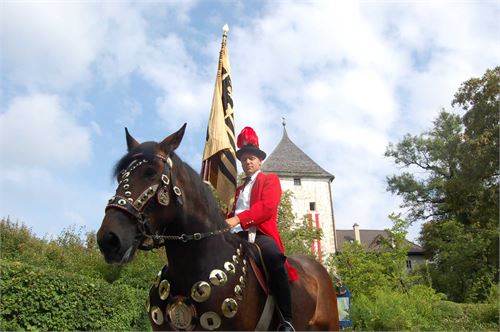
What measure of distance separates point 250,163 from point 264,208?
68 centimetres

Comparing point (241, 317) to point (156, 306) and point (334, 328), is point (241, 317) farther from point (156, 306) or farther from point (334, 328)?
point (334, 328)

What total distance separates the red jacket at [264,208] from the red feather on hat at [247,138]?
406 mm

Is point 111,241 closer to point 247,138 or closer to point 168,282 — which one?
point 168,282

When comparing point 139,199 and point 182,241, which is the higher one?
point 139,199

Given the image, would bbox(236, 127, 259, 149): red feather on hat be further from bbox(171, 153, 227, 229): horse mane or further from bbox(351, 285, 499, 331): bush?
bbox(351, 285, 499, 331): bush

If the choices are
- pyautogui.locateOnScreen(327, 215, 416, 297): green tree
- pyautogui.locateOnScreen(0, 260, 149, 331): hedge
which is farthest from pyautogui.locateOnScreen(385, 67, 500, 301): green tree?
→ pyautogui.locateOnScreen(0, 260, 149, 331): hedge

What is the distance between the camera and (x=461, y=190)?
26.2 meters

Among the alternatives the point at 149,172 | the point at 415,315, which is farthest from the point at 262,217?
the point at 415,315

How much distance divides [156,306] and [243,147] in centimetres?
191

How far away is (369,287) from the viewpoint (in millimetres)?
22188

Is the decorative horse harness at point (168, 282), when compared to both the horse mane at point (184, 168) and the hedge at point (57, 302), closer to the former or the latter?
the horse mane at point (184, 168)

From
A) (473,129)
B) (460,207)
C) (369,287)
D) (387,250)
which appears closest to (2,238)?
(369,287)

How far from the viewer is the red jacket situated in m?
4.20

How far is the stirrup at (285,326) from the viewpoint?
3.99m
